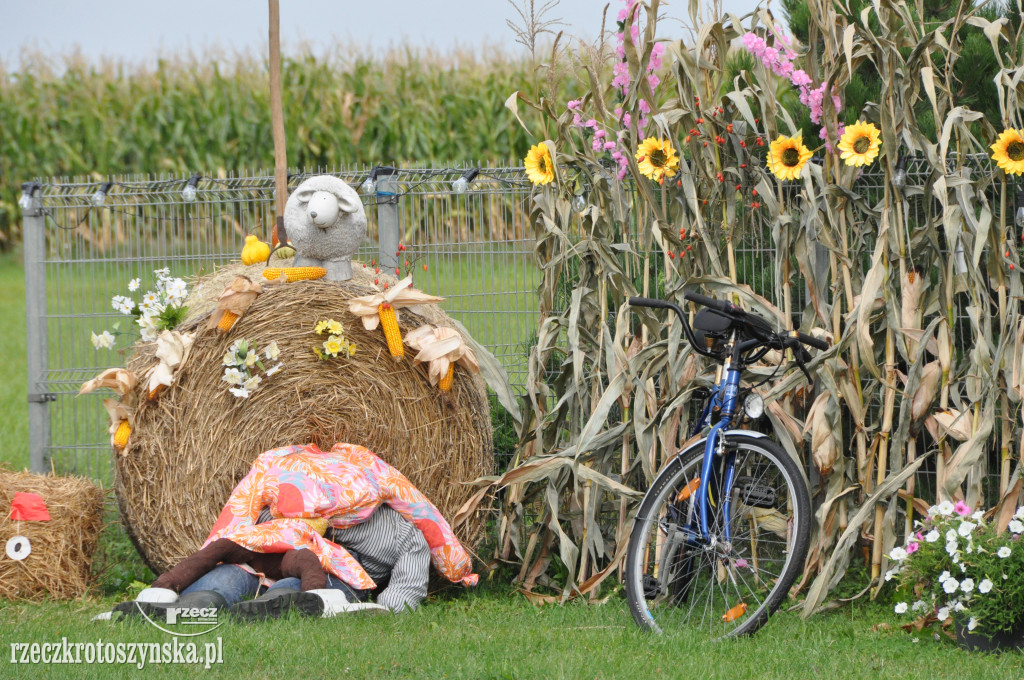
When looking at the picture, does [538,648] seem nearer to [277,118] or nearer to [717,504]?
[717,504]

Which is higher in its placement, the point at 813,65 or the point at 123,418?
the point at 813,65

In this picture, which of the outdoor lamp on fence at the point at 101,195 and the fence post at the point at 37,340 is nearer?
the outdoor lamp on fence at the point at 101,195

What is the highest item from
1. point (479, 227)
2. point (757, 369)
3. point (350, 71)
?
point (350, 71)

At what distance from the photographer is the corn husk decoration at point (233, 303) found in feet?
14.8

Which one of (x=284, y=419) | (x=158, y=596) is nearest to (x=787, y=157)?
(x=284, y=419)

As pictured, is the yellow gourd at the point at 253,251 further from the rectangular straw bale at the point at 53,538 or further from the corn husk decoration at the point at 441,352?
the rectangular straw bale at the point at 53,538

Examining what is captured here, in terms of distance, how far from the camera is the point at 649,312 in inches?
177

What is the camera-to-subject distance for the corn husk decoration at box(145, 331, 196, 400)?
4.51m

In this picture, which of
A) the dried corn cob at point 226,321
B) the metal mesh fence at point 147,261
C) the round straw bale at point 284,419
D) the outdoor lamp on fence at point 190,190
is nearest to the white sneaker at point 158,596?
the round straw bale at point 284,419

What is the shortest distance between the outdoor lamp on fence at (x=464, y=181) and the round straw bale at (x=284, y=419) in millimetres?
665

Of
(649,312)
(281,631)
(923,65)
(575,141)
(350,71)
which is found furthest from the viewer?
(350,71)

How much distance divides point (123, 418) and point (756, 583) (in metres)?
2.74

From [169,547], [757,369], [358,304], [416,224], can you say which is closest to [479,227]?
[416,224]

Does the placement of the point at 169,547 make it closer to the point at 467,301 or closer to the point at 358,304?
the point at 358,304
